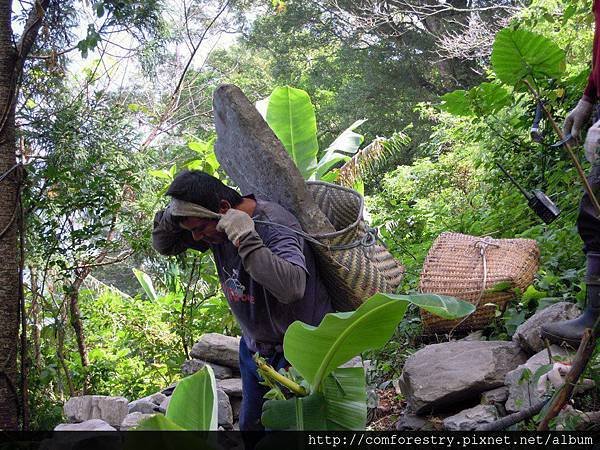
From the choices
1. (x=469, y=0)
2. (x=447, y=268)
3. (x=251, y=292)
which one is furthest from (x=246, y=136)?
(x=469, y=0)

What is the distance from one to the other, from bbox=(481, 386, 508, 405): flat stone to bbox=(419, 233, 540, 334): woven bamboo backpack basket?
724 millimetres

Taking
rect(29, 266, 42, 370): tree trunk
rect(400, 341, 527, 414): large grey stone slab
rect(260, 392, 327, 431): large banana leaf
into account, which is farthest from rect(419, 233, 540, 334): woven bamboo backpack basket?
rect(29, 266, 42, 370): tree trunk

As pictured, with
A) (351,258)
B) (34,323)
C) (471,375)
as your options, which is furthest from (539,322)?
(34,323)

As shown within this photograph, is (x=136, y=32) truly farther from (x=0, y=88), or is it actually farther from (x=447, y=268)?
(x=447, y=268)

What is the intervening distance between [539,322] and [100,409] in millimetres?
2508

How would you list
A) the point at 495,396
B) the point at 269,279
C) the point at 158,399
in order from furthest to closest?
the point at 158,399 < the point at 495,396 < the point at 269,279

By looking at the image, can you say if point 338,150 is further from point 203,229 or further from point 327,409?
point 327,409

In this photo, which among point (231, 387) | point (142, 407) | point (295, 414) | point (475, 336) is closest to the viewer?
point (295, 414)

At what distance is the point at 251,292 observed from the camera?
257cm

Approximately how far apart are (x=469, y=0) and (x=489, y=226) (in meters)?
14.9

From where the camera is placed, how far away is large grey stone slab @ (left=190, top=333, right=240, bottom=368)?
4789 millimetres

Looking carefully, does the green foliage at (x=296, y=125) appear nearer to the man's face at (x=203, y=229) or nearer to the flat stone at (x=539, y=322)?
the flat stone at (x=539, y=322)

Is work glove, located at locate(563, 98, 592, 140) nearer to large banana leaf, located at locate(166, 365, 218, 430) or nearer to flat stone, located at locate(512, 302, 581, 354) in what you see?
flat stone, located at locate(512, 302, 581, 354)

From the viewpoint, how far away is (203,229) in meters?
2.59
